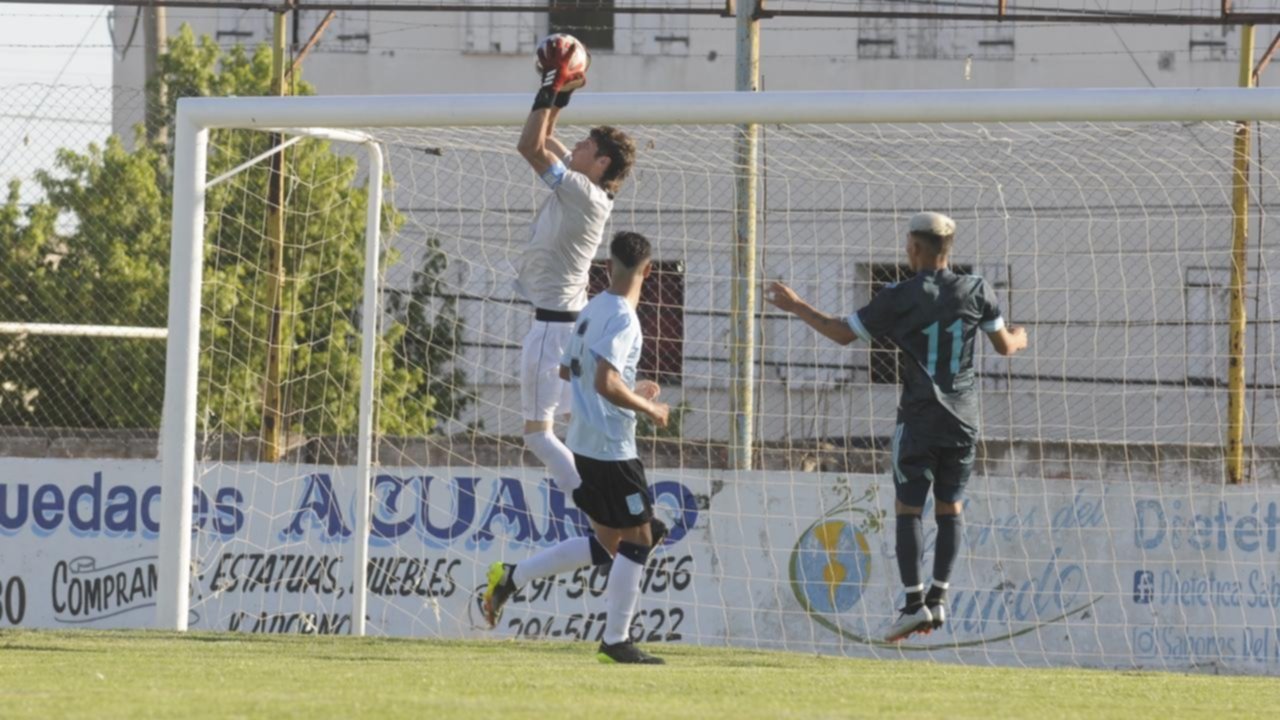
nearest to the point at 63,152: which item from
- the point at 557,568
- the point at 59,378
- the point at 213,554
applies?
the point at 59,378

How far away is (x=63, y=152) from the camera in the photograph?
50.6 feet

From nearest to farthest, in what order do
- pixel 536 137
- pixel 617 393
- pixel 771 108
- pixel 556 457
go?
pixel 617 393, pixel 536 137, pixel 556 457, pixel 771 108

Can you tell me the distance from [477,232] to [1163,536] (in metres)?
6.20

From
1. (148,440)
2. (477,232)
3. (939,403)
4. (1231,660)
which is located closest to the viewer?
(939,403)

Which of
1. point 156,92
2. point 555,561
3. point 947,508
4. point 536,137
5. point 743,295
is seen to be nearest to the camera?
point 536,137

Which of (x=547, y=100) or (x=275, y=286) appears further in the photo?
(x=275, y=286)

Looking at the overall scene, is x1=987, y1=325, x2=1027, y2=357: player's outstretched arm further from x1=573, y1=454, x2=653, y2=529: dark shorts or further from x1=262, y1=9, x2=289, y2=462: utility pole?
x1=262, y1=9, x2=289, y2=462: utility pole

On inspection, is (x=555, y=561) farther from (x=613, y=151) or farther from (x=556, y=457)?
(x=613, y=151)

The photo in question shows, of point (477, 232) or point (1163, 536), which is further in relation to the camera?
point (477, 232)

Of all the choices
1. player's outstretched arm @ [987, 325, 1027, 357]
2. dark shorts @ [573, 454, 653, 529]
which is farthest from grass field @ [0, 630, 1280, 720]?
player's outstretched arm @ [987, 325, 1027, 357]

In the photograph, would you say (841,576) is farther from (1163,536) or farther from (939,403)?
(939,403)

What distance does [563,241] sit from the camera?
25.2 ft

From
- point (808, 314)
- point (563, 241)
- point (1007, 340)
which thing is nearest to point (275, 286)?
point (563, 241)

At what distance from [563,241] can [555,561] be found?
1363 millimetres
